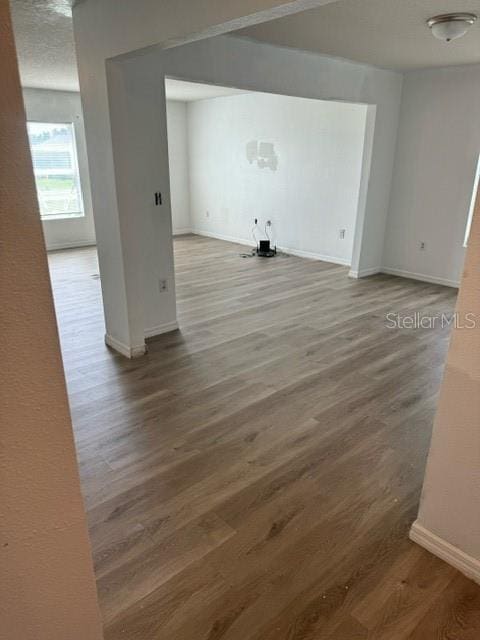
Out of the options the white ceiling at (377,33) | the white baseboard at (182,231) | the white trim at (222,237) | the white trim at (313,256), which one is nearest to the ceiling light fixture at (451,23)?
the white ceiling at (377,33)

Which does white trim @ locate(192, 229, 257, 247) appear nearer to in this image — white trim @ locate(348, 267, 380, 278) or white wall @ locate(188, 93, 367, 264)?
white wall @ locate(188, 93, 367, 264)

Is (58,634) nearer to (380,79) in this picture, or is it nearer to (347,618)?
(347,618)

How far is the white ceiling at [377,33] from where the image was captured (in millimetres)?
2801

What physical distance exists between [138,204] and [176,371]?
130cm

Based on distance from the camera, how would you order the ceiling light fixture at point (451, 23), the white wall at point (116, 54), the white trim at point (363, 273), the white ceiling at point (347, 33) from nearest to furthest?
the white wall at point (116, 54) → the white ceiling at point (347, 33) → the ceiling light fixture at point (451, 23) → the white trim at point (363, 273)

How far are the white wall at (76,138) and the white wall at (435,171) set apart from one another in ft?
15.6

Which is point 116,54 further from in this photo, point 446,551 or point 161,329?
point 446,551

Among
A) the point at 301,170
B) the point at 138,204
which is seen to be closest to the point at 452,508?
the point at 138,204

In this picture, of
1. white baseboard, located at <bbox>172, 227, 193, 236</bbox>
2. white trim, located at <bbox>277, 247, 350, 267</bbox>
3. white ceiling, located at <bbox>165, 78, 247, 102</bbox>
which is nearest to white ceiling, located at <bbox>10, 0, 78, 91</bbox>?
white ceiling, located at <bbox>165, 78, 247, 102</bbox>

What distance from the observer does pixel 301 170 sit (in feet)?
21.1

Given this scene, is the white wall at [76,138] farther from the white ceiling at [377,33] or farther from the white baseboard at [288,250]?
the white ceiling at [377,33]

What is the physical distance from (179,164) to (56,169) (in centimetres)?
222

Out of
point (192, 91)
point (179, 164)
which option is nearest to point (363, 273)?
point (192, 91)

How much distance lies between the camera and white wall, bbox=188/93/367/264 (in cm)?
593
